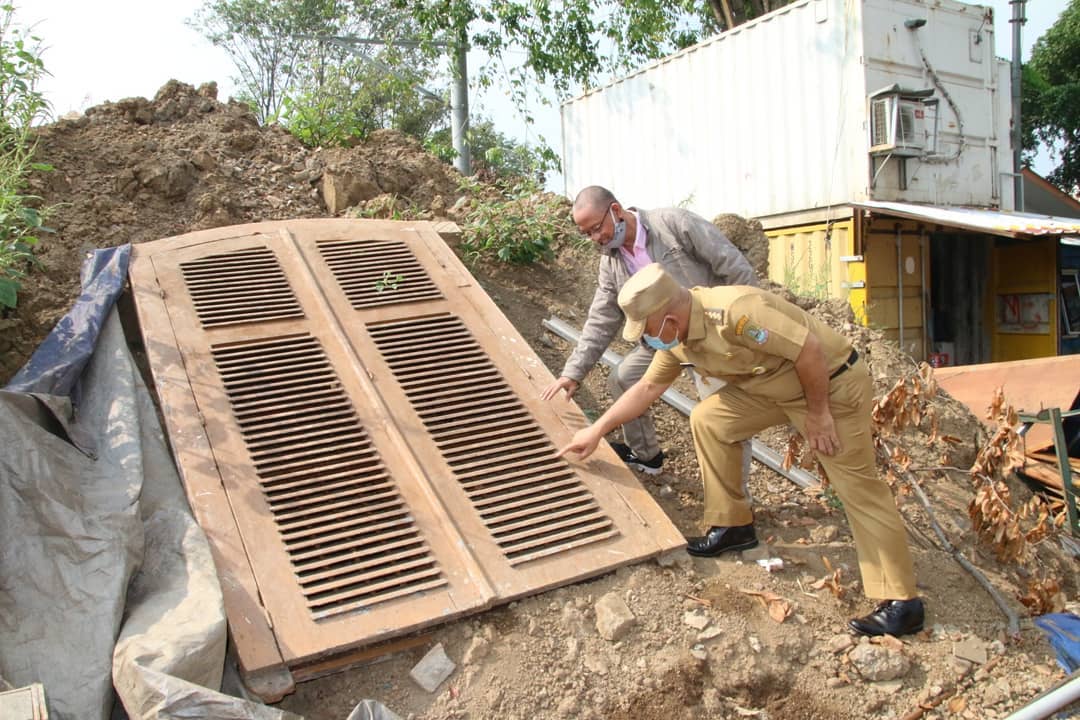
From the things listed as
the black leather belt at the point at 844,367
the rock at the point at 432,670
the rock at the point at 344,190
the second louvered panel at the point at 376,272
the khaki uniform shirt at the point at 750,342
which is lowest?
the rock at the point at 432,670

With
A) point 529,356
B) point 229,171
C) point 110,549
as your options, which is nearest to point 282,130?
point 229,171

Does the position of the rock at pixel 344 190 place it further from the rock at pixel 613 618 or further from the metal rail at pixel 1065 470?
the metal rail at pixel 1065 470

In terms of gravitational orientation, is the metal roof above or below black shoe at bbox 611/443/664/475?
above

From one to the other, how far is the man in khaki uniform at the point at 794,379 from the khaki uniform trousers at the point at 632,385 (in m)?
0.60

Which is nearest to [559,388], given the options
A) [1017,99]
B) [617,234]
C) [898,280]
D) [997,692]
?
[617,234]

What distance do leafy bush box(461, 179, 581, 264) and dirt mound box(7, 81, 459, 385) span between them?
591 mm

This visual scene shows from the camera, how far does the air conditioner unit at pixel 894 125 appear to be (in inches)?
305

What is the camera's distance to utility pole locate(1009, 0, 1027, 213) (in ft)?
31.2

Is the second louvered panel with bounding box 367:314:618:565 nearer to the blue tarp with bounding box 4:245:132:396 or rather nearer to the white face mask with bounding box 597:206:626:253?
the white face mask with bounding box 597:206:626:253

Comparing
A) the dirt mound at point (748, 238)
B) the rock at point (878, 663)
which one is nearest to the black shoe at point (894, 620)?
the rock at point (878, 663)

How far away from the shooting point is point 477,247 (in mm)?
5395

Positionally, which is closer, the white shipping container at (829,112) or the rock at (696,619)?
the rock at (696,619)

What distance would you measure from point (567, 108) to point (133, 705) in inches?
404

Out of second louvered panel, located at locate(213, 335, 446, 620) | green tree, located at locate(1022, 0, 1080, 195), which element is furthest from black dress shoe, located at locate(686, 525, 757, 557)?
green tree, located at locate(1022, 0, 1080, 195)
